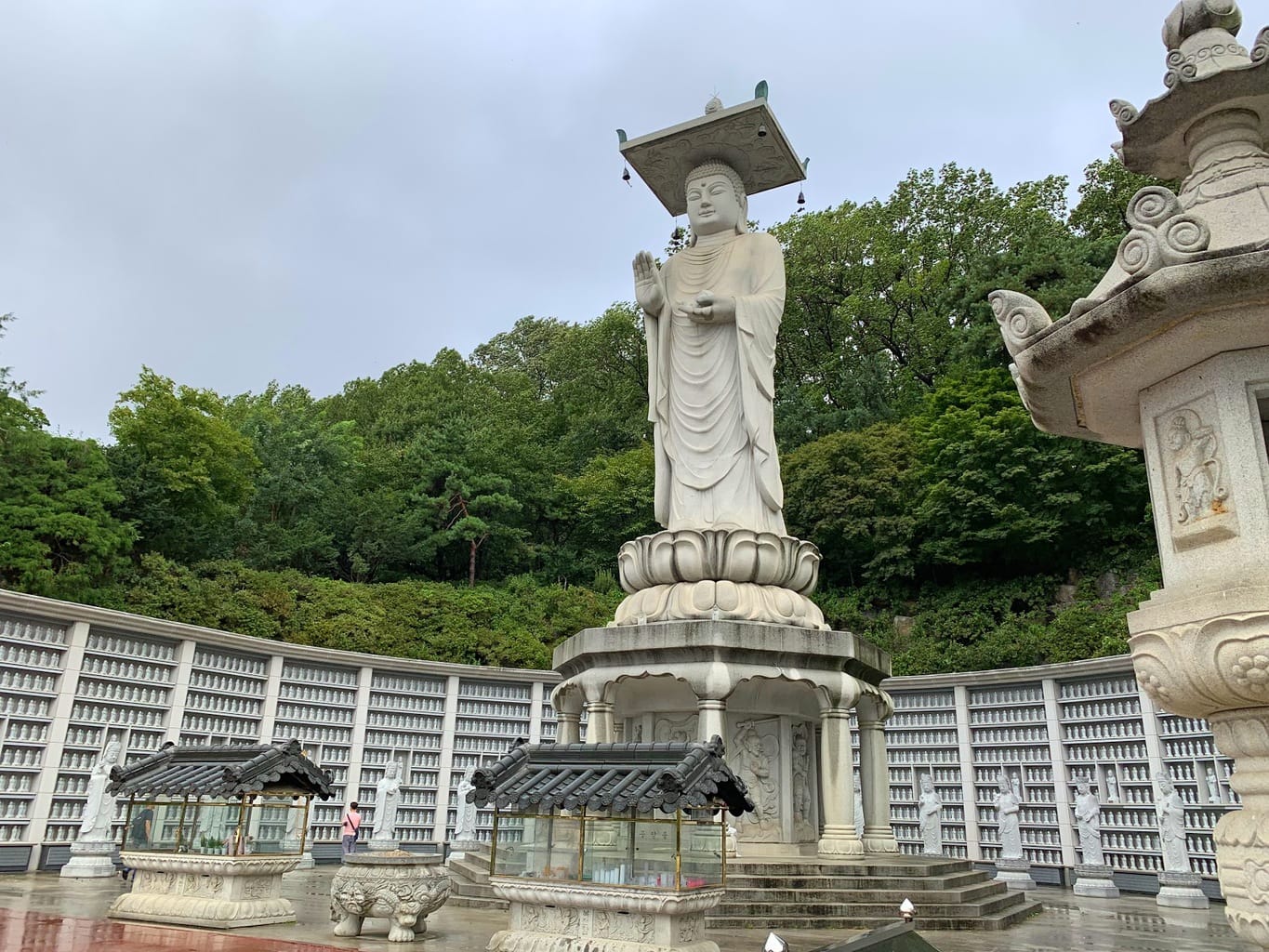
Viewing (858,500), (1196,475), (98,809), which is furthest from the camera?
(858,500)

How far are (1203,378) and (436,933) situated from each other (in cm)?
727

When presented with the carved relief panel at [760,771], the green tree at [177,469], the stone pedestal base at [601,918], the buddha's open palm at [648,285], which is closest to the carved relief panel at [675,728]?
the carved relief panel at [760,771]

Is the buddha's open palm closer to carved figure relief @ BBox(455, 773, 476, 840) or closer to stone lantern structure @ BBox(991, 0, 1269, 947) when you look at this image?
stone lantern structure @ BBox(991, 0, 1269, 947)

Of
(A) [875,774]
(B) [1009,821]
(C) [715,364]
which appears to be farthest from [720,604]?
(B) [1009,821]

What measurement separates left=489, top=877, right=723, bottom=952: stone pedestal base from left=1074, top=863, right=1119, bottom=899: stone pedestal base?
9.02 m

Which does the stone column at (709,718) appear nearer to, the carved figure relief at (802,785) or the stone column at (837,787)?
the stone column at (837,787)

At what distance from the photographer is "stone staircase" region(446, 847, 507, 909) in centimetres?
1020

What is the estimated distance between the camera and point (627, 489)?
3050cm

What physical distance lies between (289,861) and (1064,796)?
39.4ft

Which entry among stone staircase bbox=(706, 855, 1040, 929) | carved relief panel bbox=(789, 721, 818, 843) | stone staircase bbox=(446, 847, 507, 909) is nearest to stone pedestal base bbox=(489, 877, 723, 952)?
stone staircase bbox=(706, 855, 1040, 929)

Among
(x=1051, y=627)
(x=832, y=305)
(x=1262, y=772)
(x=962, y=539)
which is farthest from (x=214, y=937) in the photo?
(x=832, y=305)

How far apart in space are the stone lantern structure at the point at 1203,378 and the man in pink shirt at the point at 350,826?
46.5 ft

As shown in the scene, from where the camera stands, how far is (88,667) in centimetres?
1448

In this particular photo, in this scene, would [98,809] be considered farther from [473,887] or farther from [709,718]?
[709,718]
